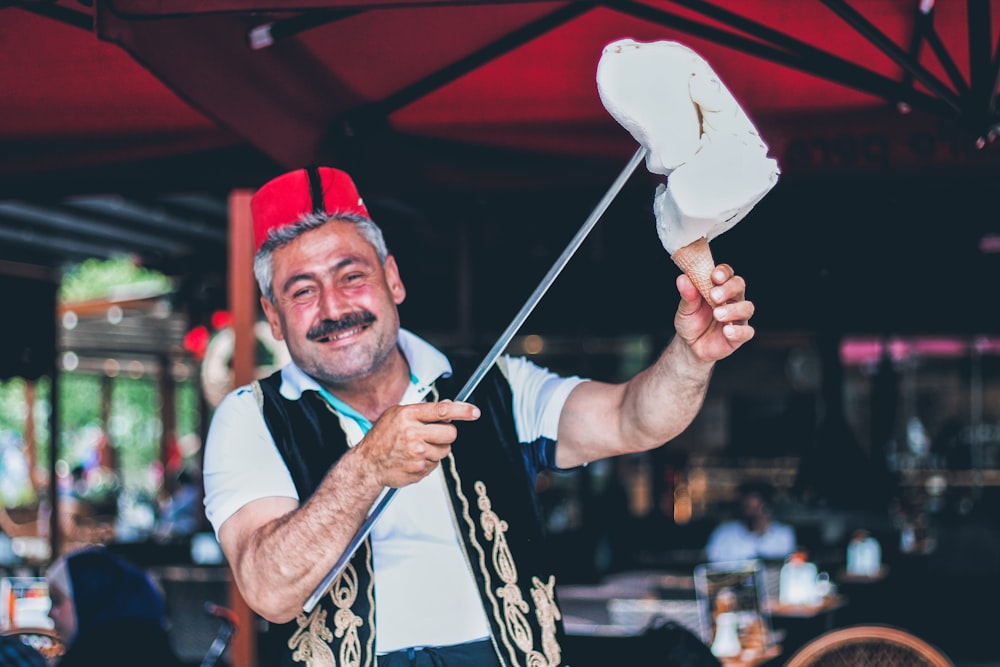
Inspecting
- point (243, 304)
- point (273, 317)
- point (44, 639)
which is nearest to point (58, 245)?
point (243, 304)

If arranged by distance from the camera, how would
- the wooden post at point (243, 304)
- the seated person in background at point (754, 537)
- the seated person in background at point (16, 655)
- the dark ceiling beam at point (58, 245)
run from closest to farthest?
the seated person in background at point (16, 655), the wooden post at point (243, 304), the seated person in background at point (754, 537), the dark ceiling beam at point (58, 245)

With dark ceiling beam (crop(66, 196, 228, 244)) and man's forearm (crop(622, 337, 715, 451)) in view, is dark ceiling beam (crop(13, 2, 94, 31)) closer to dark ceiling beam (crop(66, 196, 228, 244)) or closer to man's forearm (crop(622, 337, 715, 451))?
man's forearm (crop(622, 337, 715, 451))

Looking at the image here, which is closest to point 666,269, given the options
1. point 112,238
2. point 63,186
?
point 112,238

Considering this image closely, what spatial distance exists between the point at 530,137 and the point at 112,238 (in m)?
5.65

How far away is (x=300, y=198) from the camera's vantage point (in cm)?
207

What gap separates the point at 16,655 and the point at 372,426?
5.09ft

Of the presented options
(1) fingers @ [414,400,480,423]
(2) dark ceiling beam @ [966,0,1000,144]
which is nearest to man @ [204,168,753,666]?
(1) fingers @ [414,400,480,423]

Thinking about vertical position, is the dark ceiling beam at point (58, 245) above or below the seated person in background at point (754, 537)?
above

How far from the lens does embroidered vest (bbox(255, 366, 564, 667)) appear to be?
1.89 meters

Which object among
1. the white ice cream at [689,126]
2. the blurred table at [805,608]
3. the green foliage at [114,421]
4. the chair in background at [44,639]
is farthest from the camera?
the green foliage at [114,421]

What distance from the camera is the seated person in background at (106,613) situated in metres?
2.81

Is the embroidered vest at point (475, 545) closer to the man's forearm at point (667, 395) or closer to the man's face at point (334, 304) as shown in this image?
the man's face at point (334, 304)

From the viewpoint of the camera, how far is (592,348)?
1264 cm

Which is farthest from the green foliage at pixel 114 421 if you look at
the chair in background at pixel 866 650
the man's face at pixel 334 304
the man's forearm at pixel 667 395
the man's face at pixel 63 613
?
the man's forearm at pixel 667 395
